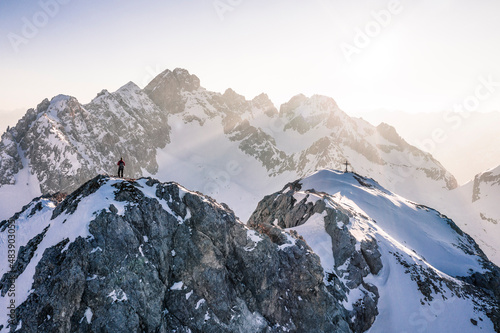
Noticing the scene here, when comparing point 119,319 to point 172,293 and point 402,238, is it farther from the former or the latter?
point 402,238

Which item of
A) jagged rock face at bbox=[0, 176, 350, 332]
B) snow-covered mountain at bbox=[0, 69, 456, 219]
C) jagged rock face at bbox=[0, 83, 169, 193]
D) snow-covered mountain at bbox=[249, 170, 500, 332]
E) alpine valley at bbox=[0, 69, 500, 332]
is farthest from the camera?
snow-covered mountain at bbox=[0, 69, 456, 219]

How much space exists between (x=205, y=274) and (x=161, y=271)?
13.3ft

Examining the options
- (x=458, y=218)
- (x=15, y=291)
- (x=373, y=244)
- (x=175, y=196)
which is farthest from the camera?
(x=458, y=218)

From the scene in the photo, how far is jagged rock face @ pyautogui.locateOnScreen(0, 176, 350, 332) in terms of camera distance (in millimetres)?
23734

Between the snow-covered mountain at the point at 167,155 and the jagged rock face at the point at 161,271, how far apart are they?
285 ft

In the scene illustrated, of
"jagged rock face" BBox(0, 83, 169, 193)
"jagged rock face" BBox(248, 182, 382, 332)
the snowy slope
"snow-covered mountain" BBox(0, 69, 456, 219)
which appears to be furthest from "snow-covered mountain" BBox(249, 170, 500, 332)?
"jagged rock face" BBox(0, 83, 169, 193)

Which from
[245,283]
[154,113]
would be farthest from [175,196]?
[154,113]

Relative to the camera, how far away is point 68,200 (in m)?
31.2

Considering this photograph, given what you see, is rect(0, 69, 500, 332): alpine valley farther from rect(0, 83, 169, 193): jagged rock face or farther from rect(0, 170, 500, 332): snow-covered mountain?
rect(0, 83, 169, 193): jagged rock face

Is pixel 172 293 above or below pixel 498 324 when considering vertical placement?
above

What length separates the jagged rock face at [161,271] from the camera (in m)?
23.7

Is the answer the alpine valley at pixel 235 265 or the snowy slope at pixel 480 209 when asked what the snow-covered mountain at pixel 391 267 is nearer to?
the alpine valley at pixel 235 265

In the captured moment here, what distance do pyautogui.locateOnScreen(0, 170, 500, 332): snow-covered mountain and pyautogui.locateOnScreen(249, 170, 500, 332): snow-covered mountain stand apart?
0.18m

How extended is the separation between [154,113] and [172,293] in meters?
181
